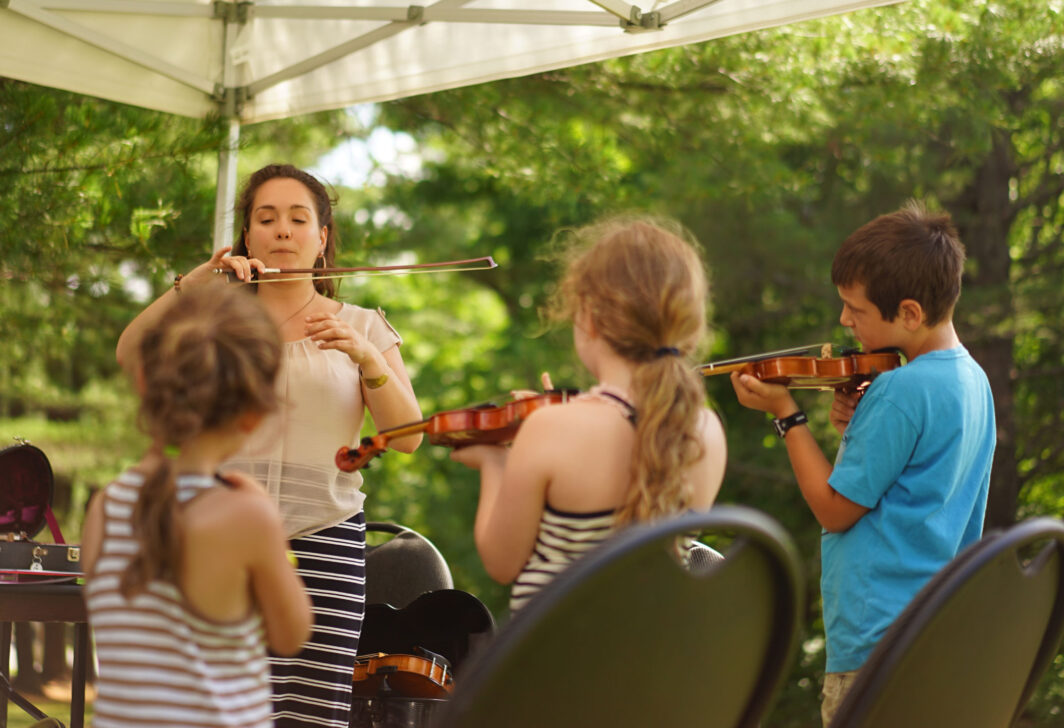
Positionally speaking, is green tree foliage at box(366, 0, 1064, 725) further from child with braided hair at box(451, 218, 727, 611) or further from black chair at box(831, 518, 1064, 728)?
black chair at box(831, 518, 1064, 728)

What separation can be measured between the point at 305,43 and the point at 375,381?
1.88 meters

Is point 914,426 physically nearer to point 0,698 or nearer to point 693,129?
point 0,698

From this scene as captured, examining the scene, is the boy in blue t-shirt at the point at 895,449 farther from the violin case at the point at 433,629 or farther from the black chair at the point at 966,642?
the violin case at the point at 433,629

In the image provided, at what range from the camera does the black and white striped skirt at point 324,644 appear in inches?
87.4

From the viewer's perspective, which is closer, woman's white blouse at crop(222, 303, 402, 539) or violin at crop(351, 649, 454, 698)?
woman's white blouse at crop(222, 303, 402, 539)

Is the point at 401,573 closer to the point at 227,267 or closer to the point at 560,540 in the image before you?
the point at 227,267

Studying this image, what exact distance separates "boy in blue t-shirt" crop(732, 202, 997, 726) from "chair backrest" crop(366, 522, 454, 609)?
4.71 feet

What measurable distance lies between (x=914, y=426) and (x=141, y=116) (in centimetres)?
266

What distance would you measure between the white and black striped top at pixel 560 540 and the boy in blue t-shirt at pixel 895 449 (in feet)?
2.15

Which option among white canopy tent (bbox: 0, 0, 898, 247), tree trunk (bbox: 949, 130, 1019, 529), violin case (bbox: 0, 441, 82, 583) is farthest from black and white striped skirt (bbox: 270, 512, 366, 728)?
tree trunk (bbox: 949, 130, 1019, 529)

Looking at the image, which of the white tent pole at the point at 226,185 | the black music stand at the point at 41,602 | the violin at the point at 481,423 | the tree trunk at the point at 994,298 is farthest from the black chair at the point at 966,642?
the tree trunk at the point at 994,298

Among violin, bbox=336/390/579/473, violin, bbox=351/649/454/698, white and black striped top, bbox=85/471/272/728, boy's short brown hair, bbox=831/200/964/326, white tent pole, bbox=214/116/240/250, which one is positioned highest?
white tent pole, bbox=214/116/240/250

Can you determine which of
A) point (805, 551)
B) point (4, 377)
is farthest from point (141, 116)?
point (805, 551)

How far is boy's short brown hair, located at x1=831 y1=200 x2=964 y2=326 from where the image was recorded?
2.12 metres
